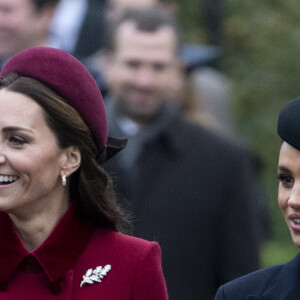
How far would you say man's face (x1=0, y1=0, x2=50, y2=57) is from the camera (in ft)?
29.1

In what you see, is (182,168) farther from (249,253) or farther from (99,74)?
(99,74)

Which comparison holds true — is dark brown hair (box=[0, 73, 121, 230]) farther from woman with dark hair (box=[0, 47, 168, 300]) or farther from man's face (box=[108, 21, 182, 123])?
man's face (box=[108, 21, 182, 123])

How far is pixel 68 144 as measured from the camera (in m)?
5.79

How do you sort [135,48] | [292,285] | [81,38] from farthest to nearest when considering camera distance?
[81,38] → [135,48] → [292,285]

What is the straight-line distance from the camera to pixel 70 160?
5.83 m

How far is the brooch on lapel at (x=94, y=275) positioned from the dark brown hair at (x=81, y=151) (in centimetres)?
23

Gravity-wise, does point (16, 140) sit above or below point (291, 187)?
below

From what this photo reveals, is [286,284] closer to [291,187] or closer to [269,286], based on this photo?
[269,286]

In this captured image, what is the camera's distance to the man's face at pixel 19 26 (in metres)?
8.88

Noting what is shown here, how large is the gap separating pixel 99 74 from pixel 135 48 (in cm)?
98

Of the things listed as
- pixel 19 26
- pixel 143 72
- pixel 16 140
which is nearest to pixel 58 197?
pixel 16 140

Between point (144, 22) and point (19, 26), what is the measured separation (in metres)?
0.92

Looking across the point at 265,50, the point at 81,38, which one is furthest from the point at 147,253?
the point at 265,50

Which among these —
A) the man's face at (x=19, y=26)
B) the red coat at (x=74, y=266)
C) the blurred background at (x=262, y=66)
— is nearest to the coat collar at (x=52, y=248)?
the red coat at (x=74, y=266)
